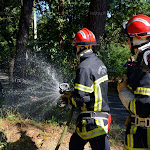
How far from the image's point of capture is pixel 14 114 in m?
4.60

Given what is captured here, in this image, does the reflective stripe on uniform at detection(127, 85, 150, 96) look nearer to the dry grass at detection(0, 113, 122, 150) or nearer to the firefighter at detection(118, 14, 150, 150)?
the firefighter at detection(118, 14, 150, 150)

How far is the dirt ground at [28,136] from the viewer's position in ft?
12.1

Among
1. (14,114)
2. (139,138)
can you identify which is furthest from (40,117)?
(139,138)

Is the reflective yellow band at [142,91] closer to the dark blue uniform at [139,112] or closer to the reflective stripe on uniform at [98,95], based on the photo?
the dark blue uniform at [139,112]

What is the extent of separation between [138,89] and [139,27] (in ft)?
2.10

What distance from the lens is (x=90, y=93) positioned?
8.51ft

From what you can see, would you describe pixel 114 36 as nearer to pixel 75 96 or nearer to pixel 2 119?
pixel 2 119

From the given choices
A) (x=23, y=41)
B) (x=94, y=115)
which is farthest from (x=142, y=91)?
(x=23, y=41)

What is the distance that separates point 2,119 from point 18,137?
68cm

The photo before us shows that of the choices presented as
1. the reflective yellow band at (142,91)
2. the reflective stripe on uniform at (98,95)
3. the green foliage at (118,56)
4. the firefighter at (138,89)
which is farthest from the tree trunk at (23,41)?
the green foliage at (118,56)

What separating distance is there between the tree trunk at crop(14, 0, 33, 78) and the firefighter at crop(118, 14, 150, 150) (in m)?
4.98

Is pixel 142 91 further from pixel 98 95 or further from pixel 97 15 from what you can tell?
pixel 97 15

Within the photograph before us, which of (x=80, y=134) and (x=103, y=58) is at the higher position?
(x=103, y=58)

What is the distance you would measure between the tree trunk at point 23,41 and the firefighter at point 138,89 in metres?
4.98
